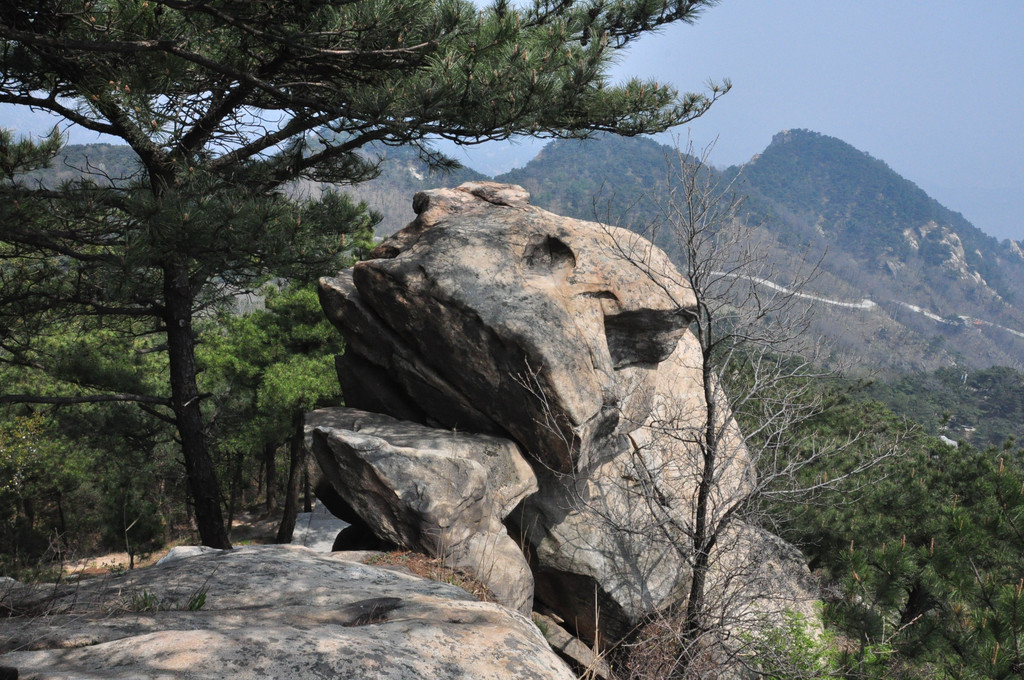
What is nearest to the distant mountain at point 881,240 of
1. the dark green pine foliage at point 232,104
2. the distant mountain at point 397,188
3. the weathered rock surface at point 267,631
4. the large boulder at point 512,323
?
the distant mountain at point 397,188

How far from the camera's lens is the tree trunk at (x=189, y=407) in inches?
285

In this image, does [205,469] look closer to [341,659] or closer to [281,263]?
[281,263]

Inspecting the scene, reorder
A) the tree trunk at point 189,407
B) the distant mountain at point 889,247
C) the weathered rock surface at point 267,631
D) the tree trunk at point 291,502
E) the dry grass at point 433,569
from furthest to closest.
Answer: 1. the distant mountain at point 889,247
2. the tree trunk at point 291,502
3. the tree trunk at point 189,407
4. the dry grass at point 433,569
5. the weathered rock surface at point 267,631

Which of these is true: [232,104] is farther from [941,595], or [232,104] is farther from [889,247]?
[889,247]

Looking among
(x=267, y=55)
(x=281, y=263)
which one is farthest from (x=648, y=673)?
(x=267, y=55)

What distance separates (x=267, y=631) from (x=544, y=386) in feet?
11.5

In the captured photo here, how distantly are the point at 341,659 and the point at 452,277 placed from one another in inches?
164

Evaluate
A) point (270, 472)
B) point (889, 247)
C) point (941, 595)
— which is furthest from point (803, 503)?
point (889, 247)

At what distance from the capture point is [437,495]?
16.8 feet

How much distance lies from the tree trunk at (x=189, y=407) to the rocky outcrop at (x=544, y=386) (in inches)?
70.5

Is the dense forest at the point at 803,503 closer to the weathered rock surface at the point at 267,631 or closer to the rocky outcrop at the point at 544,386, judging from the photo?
the weathered rock surface at the point at 267,631

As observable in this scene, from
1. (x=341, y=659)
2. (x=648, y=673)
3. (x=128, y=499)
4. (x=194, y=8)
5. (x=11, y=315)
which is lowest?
(x=128, y=499)

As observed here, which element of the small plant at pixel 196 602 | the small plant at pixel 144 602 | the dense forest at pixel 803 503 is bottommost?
the dense forest at pixel 803 503

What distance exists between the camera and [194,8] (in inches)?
180
